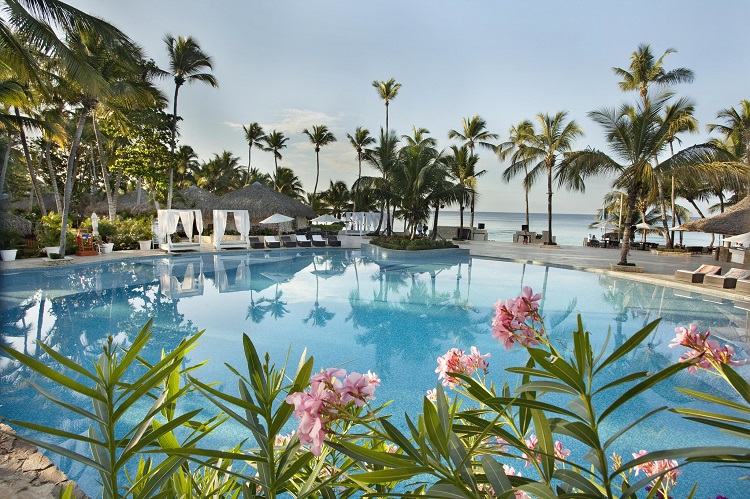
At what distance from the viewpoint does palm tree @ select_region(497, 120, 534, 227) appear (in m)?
22.2

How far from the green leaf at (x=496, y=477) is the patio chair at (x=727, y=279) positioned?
12899 mm

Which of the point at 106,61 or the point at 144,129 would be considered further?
the point at 144,129

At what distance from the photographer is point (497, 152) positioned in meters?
25.2

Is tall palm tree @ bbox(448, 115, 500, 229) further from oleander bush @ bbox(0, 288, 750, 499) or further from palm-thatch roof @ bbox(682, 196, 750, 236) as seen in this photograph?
oleander bush @ bbox(0, 288, 750, 499)

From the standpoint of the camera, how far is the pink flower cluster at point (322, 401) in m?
0.75

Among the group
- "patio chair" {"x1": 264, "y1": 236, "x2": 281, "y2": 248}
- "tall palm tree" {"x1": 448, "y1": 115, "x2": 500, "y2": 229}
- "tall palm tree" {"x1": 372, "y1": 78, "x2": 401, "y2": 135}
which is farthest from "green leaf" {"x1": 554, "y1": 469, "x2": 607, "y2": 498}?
"tall palm tree" {"x1": 372, "y1": 78, "x2": 401, "y2": 135}

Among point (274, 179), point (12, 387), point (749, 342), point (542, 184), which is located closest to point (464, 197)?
point (542, 184)

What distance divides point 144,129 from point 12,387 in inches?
698

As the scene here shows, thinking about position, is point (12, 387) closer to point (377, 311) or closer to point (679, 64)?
point (377, 311)

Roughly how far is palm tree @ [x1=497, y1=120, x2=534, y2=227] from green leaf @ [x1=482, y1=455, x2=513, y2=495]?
74.8 feet

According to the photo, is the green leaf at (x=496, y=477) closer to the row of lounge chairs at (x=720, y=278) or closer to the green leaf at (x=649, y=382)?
the green leaf at (x=649, y=382)

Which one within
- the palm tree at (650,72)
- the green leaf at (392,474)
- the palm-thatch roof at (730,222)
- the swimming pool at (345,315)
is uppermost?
the palm tree at (650,72)

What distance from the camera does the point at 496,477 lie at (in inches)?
30.2

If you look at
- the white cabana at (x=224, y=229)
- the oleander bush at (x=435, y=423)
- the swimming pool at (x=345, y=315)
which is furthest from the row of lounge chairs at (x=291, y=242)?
the oleander bush at (x=435, y=423)
